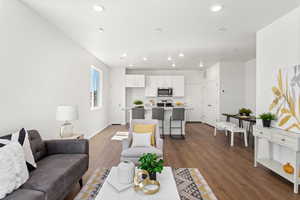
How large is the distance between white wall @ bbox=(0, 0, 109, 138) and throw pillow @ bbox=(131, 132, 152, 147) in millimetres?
1680

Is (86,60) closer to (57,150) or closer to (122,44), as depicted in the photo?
(122,44)

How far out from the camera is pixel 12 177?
4.66ft

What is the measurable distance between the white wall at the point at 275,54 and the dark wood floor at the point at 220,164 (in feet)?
1.86

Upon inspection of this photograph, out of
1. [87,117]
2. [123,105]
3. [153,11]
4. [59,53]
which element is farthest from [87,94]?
[153,11]

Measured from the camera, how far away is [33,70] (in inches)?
104

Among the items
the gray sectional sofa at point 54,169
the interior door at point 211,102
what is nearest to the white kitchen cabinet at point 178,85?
the interior door at point 211,102

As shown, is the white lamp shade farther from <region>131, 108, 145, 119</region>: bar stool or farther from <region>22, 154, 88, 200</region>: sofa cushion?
<region>131, 108, 145, 119</region>: bar stool

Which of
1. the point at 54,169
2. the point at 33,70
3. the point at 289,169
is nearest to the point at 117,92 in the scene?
the point at 33,70

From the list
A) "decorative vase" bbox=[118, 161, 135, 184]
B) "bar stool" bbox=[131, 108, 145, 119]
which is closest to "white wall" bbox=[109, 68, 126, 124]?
"bar stool" bbox=[131, 108, 145, 119]

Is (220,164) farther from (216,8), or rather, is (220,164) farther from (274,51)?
(216,8)

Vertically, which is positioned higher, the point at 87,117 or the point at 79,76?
the point at 79,76

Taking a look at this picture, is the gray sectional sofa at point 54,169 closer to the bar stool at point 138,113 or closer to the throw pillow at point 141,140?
the throw pillow at point 141,140

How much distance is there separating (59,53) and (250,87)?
21.1 feet

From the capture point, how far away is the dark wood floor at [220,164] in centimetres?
225
